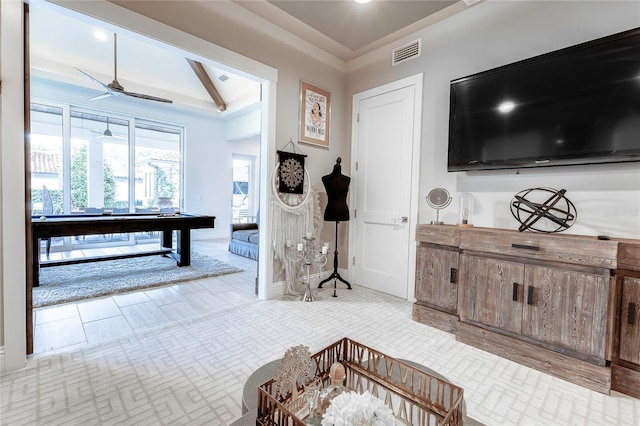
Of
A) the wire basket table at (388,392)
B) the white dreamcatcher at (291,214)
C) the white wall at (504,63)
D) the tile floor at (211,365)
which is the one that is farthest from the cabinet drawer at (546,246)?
the white dreamcatcher at (291,214)

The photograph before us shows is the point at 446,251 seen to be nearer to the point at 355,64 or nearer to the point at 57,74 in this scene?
the point at 355,64

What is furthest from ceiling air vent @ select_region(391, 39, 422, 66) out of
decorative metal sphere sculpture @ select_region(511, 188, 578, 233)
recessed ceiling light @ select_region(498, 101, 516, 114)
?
decorative metal sphere sculpture @ select_region(511, 188, 578, 233)

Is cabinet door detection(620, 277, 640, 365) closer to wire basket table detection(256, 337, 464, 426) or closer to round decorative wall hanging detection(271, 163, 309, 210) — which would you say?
wire basket table detection(256, 337, 464, 426)

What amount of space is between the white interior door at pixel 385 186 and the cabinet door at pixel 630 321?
173 centimetres

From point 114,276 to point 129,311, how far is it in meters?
1.44

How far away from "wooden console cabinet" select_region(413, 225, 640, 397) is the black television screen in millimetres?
657

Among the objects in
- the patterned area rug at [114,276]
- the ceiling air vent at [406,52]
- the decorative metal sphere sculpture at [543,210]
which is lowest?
the patterned area rug at [114,276]

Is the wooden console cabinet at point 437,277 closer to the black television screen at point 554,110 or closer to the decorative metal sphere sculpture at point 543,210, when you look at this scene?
the decorative metal sphere sculpture at point 543,210

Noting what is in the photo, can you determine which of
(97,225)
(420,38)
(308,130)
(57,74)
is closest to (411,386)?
(308,130)

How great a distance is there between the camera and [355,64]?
12.6 ft

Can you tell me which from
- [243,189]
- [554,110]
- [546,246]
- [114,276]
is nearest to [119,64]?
[243,189]

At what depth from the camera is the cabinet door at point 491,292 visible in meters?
2.07

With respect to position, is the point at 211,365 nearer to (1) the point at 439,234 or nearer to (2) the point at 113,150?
(1) the point at 439,234

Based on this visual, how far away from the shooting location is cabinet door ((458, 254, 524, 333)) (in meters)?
2.07
